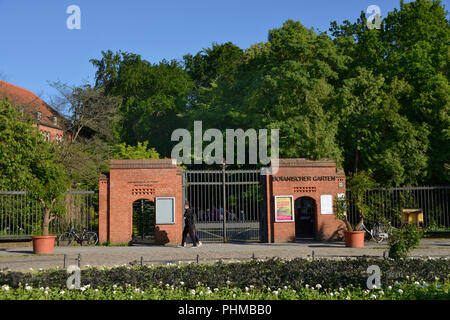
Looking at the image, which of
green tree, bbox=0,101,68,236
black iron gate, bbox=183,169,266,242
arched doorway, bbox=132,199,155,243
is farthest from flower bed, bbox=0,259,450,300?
arched doorway, bbox=132,199,155,243

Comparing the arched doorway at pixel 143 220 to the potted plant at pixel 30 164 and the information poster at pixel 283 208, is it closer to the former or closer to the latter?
the potted plant at pixel 30 164

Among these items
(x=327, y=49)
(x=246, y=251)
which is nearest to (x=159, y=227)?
(x=246, y=251)

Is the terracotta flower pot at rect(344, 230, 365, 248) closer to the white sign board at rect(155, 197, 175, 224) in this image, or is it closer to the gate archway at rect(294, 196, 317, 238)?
the gate archway at rect(294, 196, 317, 238)

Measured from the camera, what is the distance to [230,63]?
44719mm

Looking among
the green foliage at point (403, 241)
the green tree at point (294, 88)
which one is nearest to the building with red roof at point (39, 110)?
the green tree at point (294, 88)

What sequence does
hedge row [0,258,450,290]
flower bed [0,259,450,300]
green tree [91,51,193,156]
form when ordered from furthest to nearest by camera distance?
1. green tree [91,51,193,156]
2. hedge row [0,258,450,290]
3. flower bed [0,259,450,300]

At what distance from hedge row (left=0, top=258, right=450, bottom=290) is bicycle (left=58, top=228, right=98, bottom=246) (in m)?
9.19

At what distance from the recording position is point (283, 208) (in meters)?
18.3

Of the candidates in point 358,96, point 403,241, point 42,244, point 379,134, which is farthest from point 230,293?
point 358,96

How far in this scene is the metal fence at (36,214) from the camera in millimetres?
18531

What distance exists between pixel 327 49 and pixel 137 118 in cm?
2290

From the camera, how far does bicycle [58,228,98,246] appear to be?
18234 mm

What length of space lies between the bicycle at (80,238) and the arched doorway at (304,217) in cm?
942

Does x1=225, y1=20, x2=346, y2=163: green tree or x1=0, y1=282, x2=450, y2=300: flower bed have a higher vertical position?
x1=225, y1=20, x2=346, y2=163: green tree
